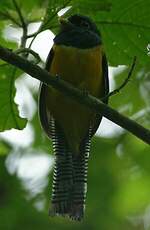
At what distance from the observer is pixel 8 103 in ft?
10.6

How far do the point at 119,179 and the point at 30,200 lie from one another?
3.10ft

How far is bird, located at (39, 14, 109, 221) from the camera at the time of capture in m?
3.71

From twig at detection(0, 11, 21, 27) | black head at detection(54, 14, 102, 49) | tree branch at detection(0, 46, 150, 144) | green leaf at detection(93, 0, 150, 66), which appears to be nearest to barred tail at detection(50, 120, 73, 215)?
black head at detection(54, 14, 102, 49)

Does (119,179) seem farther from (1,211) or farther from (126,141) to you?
(1,211)

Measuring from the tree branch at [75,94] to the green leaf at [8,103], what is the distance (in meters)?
0.64

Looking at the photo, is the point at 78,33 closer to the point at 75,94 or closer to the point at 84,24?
the point at 84,24

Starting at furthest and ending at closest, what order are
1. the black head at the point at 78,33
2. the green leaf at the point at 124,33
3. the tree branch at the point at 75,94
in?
the black head at the point at 78,33 < the green leaf at the point at 124,33 < the tree branch at the point at 75,94

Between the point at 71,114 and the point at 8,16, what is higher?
the point at 8,16

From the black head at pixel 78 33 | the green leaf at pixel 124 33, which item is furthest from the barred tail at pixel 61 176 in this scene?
the green leaf at pixel 124 33

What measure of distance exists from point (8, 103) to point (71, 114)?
2.75ft

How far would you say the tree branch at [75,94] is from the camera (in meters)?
2.42

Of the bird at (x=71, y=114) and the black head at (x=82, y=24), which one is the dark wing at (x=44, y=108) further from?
the black head at (x=82, y=24)

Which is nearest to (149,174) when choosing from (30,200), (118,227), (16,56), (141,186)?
(141,186)

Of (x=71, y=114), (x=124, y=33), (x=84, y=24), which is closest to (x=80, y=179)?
(x=71, y=114)
